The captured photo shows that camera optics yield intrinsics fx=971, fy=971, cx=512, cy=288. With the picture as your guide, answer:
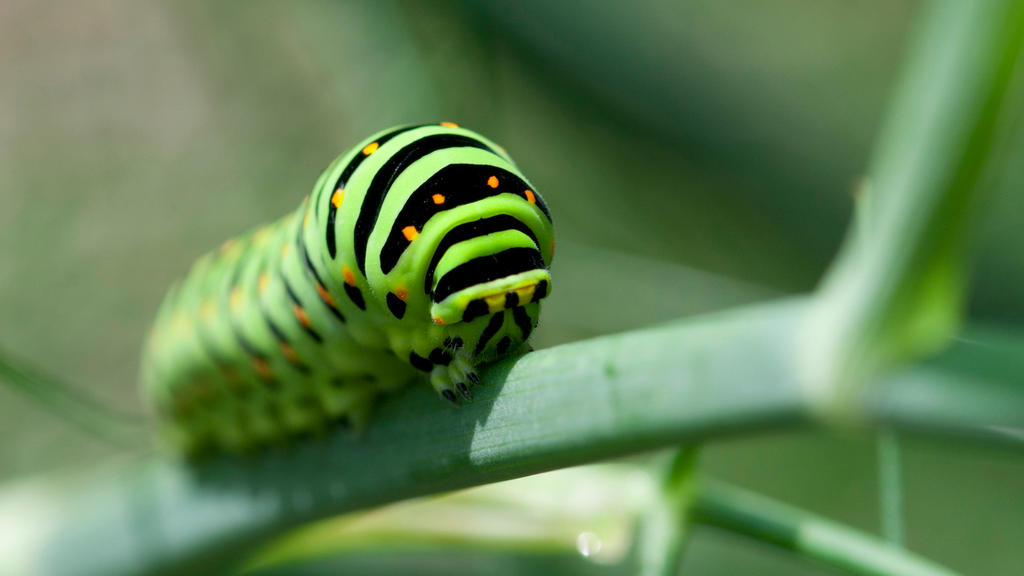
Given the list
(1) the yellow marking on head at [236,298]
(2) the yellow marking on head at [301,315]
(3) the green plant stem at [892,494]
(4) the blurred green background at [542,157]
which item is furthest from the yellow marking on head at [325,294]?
(4) the blurred green background at [542,157]

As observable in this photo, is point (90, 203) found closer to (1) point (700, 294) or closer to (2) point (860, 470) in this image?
(1) point (700, 294)

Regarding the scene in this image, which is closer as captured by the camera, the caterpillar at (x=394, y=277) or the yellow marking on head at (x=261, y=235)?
the caterpillar at (x=394, y=277)

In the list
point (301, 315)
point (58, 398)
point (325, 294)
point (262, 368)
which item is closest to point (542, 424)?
point (325, 294)

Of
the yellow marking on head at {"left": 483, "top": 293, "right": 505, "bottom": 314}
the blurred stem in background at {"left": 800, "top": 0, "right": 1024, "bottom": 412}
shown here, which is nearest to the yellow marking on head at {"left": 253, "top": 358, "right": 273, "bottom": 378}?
the yellow marking on head at {"left": 483, "top": 293, "right": 505, "bottom": 314}

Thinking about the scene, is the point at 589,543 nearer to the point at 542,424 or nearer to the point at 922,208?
the point at 542,424

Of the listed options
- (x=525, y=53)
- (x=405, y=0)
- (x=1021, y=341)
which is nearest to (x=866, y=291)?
(x=1021, y=341)

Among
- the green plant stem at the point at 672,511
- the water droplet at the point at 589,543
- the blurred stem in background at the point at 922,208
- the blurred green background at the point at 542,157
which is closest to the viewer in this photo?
the blurred stem in background at the point at 922,208

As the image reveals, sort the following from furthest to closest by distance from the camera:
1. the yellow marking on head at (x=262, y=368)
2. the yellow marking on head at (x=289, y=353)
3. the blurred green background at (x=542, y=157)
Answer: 1. the blurred green background at (x=542, y=157)
2. the yellow marking on head at (x=262, y=368)
3. the yellow marking on head at (x=289, y=353)

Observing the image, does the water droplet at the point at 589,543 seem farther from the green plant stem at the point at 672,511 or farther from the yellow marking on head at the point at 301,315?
the yellow marking on head at the point at 301,315
